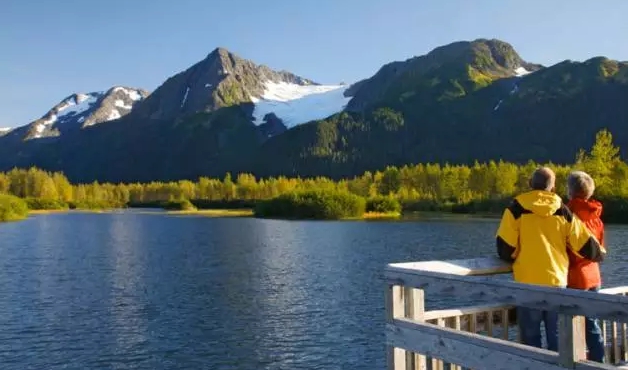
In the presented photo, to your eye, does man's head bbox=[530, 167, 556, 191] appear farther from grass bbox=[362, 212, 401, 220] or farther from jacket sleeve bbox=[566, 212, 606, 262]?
grass bbox=[362, 212, 401, 220]

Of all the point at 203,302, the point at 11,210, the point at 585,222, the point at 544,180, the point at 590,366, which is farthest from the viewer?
the point at 11,210

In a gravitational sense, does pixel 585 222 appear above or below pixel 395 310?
above

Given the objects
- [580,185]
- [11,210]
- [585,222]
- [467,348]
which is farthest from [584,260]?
[11,210]

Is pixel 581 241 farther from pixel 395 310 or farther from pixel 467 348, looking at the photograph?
pixel 395 310

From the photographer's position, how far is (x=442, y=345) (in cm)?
865

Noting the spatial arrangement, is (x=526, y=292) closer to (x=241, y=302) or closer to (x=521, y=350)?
(x=521, y=350)

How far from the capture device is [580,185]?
9602 millimetres

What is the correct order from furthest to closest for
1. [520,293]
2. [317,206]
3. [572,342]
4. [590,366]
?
[317,206] < [520,293] < [572,342] < [590,366]

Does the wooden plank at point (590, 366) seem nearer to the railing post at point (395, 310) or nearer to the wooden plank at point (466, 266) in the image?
the wooden plank at point (466, 266)

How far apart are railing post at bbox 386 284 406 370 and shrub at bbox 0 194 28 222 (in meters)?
136

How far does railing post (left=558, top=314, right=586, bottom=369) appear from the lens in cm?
701

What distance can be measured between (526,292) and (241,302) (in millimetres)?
28714

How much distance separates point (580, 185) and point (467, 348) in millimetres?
3137

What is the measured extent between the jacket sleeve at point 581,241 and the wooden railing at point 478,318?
1.04 meters
